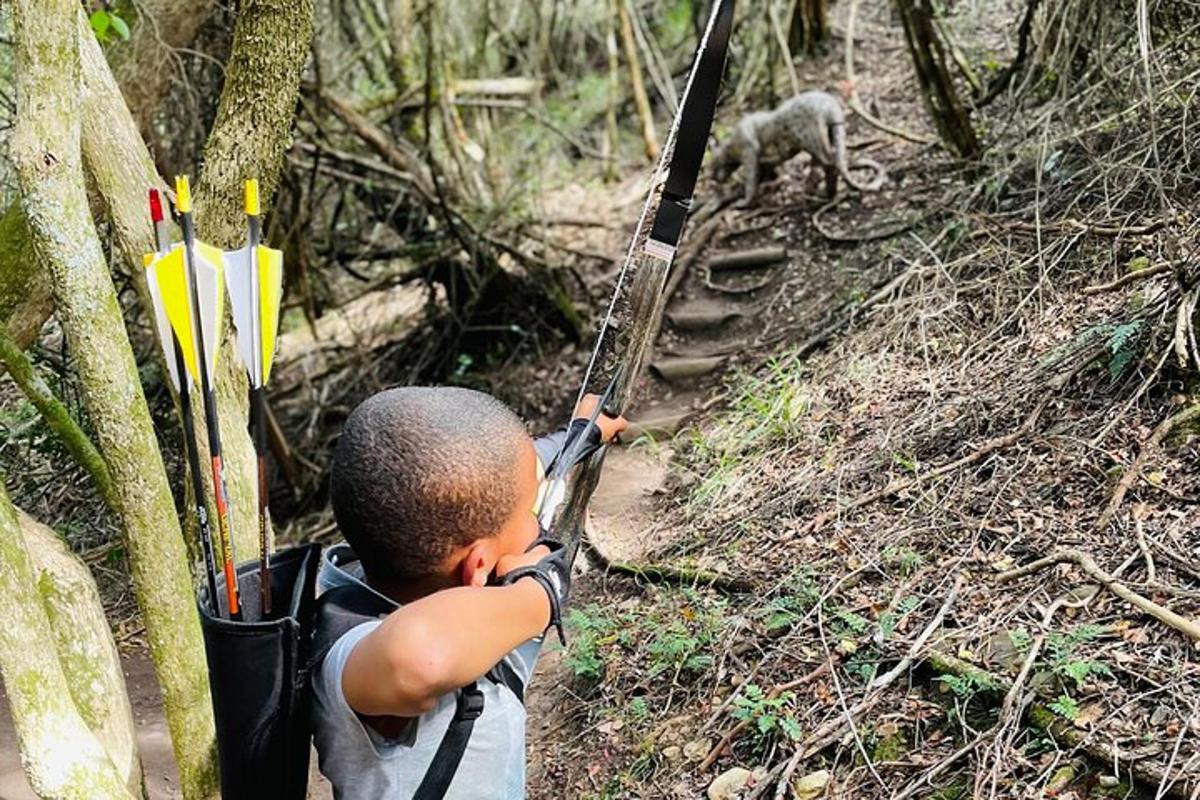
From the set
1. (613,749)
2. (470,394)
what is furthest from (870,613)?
(470,394)

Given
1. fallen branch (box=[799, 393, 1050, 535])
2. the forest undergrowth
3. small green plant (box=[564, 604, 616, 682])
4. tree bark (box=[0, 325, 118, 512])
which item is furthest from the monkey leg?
tree bark (box=[0, 325, 118, 512])

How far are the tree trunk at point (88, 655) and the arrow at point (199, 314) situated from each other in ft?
A: 2.91

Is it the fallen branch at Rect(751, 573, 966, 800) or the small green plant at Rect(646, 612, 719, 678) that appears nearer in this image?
the fallen branch at Rect(751, 573, 966, 800)

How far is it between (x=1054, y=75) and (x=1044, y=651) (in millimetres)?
3591

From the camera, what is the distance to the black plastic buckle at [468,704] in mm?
1378

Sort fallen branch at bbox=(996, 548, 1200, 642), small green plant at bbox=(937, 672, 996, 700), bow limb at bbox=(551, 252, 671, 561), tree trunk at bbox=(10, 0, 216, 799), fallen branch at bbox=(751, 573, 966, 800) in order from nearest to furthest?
1. tree trunk at bbox=(10, 0, 216, 799)
2. bow limb at bbox=(551, 252, 671, 561)
3. fallen branch at bbox=(996, 548, 1200, 642)
4. small green plant at bbox=(937, 672, 996, 700)
5. fallen branch at bbox=(751, 573, 966, 800)

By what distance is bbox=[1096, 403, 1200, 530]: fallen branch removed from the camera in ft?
9.65

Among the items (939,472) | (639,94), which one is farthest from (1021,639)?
(639,94)

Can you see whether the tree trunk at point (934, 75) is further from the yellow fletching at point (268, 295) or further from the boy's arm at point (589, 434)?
the yellow fletching at point (268, 295)

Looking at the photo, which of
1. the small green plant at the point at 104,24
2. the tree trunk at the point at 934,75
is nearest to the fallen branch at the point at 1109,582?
the small green plant at the point at 104,24

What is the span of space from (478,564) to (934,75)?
4947 mm

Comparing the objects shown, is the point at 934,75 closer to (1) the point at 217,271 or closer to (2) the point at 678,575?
(2) the point at 678,575

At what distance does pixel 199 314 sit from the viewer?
1507mm

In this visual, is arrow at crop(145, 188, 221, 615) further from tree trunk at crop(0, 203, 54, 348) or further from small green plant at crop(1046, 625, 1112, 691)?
small green plant at crop(1046, 625, 1112, 691)
